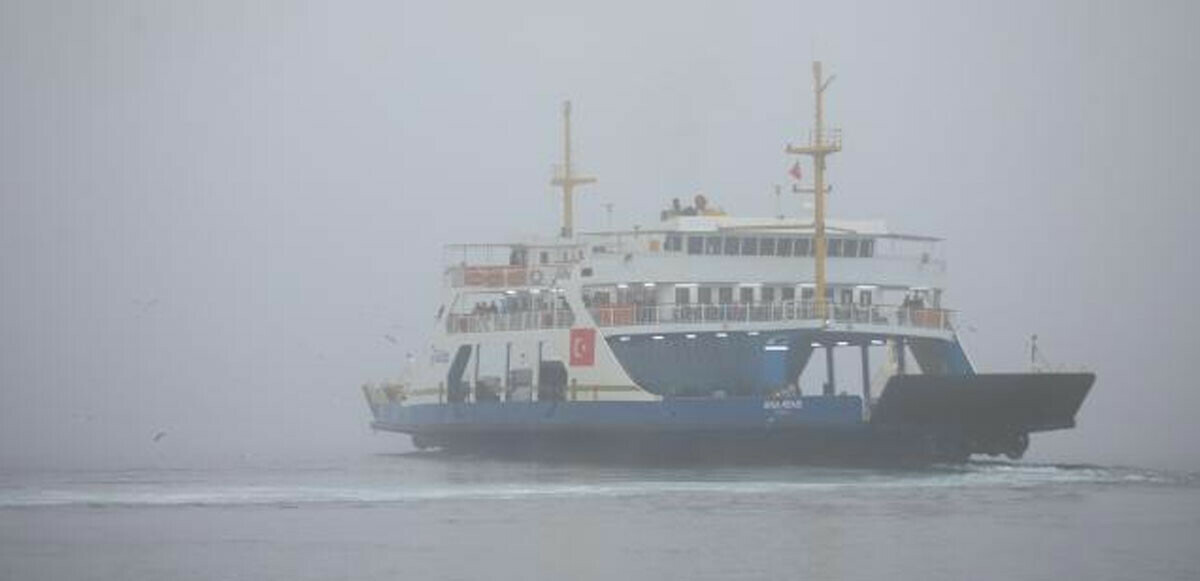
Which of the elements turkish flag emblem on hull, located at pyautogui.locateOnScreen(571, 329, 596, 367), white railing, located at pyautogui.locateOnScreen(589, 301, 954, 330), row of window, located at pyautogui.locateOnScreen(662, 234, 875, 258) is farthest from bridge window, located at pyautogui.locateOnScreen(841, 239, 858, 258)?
turkish flag emblem on hull, located at pyautogui.locateOnScreen(571, 329, 596, 367)

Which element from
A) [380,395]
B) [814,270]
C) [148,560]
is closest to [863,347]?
[814,270]

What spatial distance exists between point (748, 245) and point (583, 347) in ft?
15.6

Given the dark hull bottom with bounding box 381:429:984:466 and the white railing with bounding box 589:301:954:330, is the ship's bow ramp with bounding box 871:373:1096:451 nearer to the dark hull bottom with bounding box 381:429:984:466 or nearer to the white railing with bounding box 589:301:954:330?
the dark hull bottom with bounding box 381:429:984:466

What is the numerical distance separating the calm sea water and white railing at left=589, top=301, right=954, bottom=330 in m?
4.06

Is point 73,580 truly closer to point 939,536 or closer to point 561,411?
point 939,536

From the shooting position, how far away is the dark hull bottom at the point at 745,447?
5034 cm

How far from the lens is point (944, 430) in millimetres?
50188

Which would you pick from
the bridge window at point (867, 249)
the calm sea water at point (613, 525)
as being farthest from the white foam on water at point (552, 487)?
the bridge window at point (867, 249)

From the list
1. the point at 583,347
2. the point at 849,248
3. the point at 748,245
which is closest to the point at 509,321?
the point at 583,347

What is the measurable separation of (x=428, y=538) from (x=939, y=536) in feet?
25.3

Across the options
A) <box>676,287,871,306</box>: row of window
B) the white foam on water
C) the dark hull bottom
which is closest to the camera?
the white foam on water

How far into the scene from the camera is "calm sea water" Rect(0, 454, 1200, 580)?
31.2m

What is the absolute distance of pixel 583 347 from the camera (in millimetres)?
57125

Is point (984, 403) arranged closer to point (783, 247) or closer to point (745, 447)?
point (745, 447)
